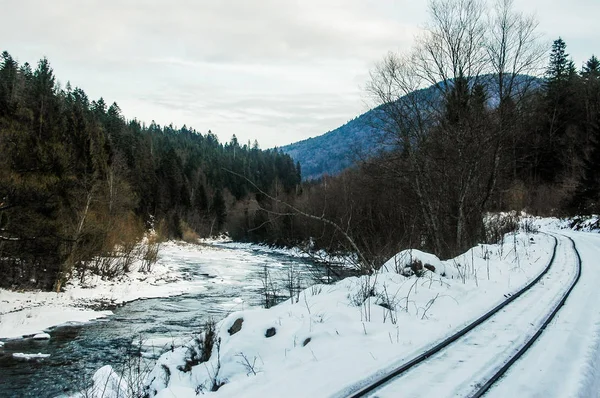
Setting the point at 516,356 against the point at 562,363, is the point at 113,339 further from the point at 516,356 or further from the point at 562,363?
the point at 562,363

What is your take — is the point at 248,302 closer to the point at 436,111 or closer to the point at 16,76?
the point at 436,111

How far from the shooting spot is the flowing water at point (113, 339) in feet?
35.9

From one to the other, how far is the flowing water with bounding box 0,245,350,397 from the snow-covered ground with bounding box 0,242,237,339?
94cm

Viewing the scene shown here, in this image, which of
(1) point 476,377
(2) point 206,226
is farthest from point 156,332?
(2) point 206,226

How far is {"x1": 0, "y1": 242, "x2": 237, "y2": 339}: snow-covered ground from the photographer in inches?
680

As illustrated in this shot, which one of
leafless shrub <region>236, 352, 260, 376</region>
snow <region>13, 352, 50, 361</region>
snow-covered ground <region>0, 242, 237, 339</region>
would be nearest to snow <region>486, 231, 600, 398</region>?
leafless shrub <region>236, 352, 260, 376</region>

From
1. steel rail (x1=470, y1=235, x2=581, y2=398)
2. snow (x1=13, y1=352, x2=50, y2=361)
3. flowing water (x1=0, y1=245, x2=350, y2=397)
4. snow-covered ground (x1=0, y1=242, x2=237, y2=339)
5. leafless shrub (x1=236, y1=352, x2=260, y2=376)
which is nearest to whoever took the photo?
steel rail (x1=470, y1=235, x2=581, y2=398)

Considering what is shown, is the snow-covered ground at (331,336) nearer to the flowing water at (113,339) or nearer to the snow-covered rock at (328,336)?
the snow-covered rock at (328,336)

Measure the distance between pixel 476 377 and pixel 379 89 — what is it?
55.8 ft

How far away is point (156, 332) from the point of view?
1594cm

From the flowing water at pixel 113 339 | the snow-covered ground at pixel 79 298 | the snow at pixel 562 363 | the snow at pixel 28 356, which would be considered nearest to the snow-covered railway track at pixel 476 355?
the snow at pixel 562 363

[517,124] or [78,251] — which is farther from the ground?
[517,124]

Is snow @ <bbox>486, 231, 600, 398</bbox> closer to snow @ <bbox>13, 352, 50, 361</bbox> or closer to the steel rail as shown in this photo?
the steel rail

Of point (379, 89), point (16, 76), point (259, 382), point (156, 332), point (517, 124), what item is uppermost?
point (16, 76)
